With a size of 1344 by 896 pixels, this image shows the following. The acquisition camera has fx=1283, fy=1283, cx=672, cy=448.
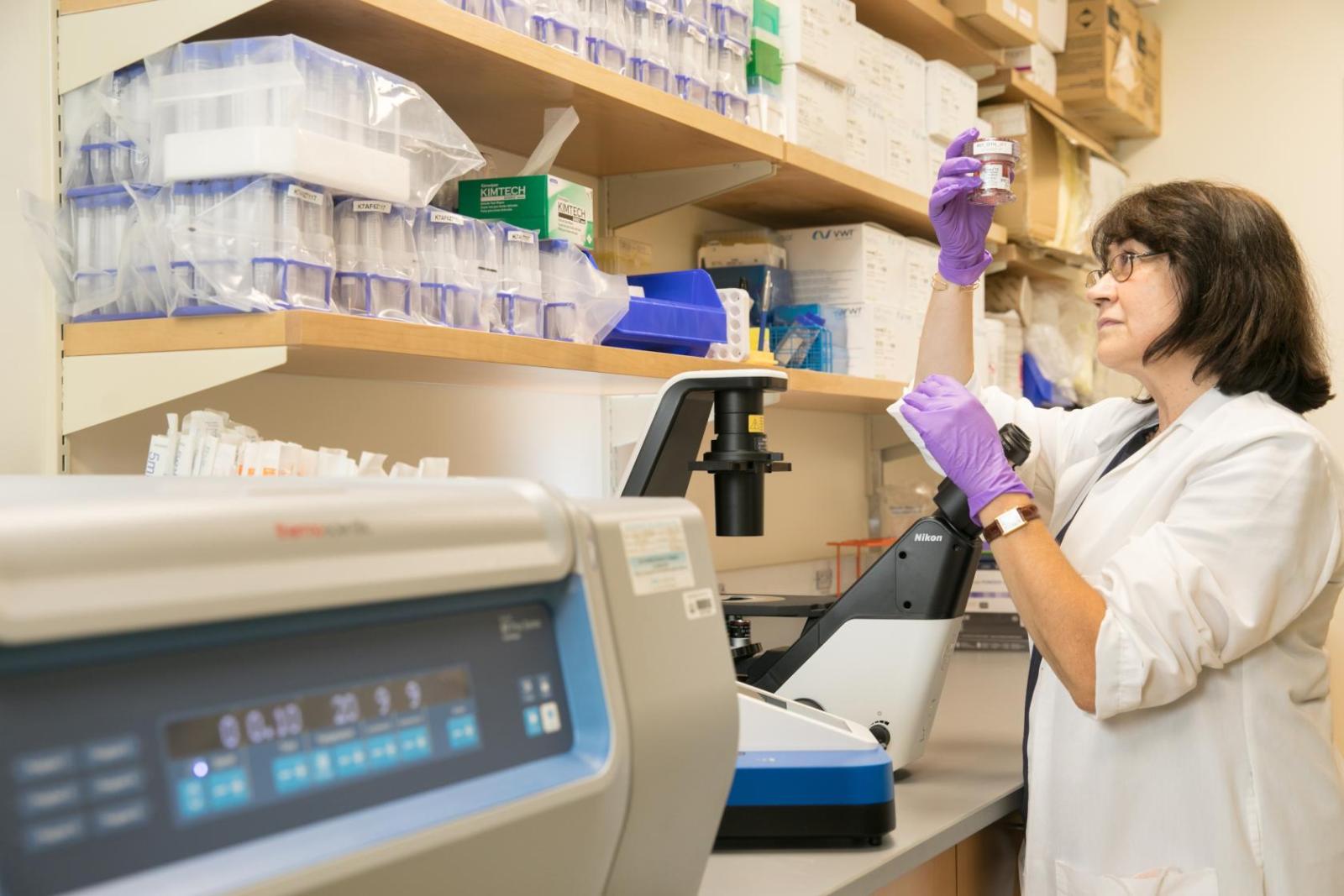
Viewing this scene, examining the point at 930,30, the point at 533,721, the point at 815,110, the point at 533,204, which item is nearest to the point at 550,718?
the point at 533,721

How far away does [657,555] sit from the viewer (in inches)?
31.4

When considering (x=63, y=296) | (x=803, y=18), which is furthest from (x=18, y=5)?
(x=803, y=18)

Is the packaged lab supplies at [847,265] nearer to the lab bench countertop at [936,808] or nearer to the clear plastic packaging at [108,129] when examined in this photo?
the lab bench countertop at [936,808]

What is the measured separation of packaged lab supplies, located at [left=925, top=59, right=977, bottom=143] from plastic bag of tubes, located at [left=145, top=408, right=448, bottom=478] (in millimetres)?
1790

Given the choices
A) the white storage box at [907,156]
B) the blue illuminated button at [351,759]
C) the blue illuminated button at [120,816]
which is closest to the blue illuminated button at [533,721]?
the blue illuminated button at [351,759]

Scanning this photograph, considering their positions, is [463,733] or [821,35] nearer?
[463,733]

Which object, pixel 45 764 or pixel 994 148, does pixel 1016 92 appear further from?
pixel 45 764

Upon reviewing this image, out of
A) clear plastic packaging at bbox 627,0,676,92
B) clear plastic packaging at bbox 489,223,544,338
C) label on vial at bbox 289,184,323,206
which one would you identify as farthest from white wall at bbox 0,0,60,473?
clear plastic packaging at bbox 627,0,676,92

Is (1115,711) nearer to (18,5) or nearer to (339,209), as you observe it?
(339,209)

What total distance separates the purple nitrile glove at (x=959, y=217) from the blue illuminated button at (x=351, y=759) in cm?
158

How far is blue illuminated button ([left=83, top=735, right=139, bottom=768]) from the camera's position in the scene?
54cm

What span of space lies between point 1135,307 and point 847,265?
2.85 feet

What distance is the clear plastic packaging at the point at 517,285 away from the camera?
152 centimetres

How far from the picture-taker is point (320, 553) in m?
0.62
